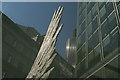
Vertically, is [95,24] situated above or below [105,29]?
below

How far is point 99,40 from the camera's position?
9898mm

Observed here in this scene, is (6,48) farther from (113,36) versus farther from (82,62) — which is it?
(113,36)

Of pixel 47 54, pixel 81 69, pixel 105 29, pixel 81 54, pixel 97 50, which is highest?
pixel 47 54

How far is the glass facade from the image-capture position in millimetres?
8391

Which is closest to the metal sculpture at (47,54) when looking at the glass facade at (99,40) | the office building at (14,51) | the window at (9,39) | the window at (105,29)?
the glass facade at (99,40)

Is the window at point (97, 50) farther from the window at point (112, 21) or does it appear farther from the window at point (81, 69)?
the window at point (81, 69)

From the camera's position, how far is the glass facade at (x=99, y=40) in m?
8.39

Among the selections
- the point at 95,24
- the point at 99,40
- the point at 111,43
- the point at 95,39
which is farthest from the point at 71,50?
the point at 111,43

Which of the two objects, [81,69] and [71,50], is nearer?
[81,69]

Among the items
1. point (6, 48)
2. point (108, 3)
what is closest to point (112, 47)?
point (108, 3)

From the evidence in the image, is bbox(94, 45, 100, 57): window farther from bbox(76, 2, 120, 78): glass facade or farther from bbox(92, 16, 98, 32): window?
bbox(92, 16, 98, 32): window

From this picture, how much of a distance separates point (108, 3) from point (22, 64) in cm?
1318

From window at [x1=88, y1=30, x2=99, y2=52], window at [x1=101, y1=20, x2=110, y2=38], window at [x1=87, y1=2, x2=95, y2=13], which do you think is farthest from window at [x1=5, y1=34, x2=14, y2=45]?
window at [x1=101, y1=20, x2=110, y2=38]

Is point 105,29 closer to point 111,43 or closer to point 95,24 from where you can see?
point 111,43
